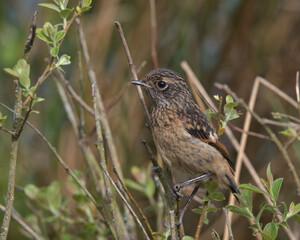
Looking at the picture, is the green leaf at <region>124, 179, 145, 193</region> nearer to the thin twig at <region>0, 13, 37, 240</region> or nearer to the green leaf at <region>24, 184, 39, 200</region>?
the green leaf at <region>24, 184, 39, 200</region>

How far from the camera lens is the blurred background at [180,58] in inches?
199

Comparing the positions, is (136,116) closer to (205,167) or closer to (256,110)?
(256,110)

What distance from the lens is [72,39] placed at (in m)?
5.31

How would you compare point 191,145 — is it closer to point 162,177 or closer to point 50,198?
point 162,177

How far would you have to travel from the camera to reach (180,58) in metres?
4.99

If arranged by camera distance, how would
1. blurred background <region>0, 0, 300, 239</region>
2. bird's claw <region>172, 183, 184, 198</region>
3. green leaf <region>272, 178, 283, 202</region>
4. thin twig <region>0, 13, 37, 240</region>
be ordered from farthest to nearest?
blurred background <region>0, 0, 300, 239</region>, bird's claw <region>172, 183, 184, 198</region>, green leaf <region>272, 178, 283, 202</region>, thin twig <region>0, 13, 37, 240</region>

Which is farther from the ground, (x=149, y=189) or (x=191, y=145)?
(x=191, y=145)

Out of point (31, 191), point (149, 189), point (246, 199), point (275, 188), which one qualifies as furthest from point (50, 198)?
point (275, 188)

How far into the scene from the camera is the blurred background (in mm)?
5051

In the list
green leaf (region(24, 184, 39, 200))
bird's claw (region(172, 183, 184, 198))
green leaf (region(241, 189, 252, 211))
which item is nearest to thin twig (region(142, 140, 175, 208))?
bird's claw (region(172, 183, 184, 198))

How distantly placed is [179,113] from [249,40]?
211cm

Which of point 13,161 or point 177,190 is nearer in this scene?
point 13,161

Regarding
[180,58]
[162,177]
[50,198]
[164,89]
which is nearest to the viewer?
[162,177]

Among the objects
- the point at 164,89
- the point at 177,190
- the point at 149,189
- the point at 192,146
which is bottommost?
the point at 149,189
